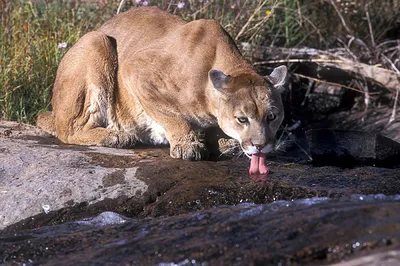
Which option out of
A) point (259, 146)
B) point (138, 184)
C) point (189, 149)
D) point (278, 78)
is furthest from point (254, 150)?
point (138, 184)

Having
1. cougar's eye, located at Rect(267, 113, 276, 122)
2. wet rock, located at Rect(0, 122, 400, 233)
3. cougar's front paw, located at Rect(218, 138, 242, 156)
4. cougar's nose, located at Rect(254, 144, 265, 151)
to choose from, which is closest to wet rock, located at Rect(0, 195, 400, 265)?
wet rock, located at Rect(0, 122, 400, 233)

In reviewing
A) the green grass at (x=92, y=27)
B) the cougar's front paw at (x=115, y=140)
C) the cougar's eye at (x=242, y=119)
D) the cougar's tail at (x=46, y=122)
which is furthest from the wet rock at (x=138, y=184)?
the green grass at (x=92, y=27)

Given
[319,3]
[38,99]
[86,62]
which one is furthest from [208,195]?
[319,3]

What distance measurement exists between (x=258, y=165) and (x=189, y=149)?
655 mm

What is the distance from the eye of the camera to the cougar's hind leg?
21.4ft

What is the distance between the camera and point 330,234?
3543 millimetres

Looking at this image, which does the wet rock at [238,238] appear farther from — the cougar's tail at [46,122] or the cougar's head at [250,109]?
the cougar's tail at [46,122]

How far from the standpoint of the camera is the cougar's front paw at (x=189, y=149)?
5.77 meters

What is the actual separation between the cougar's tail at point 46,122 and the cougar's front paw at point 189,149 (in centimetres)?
138

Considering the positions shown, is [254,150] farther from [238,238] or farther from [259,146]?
[238,238]

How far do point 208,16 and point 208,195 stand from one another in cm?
381

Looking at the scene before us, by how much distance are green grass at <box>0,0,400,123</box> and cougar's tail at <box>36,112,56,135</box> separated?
40 cm

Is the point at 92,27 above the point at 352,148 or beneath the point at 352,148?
above

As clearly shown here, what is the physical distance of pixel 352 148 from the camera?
6.17 m
